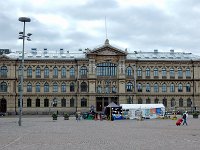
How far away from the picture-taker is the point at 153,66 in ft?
374

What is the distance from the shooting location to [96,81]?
111 metres

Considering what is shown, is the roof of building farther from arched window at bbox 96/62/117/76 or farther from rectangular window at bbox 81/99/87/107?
rectangular window at bbox 81/99/87/107

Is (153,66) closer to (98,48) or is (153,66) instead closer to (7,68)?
(98,48)

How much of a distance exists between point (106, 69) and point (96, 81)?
4.61 meters

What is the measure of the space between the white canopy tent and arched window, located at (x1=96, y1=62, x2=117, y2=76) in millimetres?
33274

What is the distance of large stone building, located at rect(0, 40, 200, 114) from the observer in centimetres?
11062

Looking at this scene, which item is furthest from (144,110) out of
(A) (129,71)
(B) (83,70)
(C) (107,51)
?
(B) (83,70)

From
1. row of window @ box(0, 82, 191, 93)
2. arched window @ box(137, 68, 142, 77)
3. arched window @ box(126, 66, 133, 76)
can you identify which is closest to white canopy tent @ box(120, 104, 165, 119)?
row of window @ box(0, 82, 191, 93)

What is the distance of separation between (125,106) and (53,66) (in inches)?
1616

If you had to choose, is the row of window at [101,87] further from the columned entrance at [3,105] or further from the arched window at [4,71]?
the columned entrance at [3,105]

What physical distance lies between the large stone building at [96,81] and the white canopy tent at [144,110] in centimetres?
3004

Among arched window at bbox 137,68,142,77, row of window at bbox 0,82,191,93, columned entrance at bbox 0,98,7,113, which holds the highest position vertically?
arched window at bbox 137,68,142,77

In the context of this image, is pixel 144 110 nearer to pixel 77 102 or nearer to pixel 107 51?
pixel 107 51

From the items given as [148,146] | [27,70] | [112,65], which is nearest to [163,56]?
[112,65]
